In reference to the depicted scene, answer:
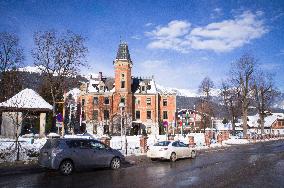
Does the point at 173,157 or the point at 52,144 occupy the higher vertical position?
the point at 52,144

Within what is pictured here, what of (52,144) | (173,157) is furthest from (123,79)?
(52,144)

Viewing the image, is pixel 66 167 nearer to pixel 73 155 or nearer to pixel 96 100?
pixel 73 155

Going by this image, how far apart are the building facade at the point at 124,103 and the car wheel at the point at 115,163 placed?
4110cm

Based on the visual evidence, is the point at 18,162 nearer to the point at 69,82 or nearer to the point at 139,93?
the point at 69,82

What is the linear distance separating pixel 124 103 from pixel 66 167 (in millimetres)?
46159

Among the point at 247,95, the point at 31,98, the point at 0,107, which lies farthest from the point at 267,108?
the point at 0,107

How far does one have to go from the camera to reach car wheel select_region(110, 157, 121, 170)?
16.4 m

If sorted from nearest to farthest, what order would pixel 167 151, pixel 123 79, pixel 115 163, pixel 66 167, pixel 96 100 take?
pixel 66 167 < pixel 115 163 < pixel 167 151 < pixel 123 79 < pixel 96 100

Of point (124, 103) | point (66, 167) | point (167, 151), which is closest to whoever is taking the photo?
point (66, 167)

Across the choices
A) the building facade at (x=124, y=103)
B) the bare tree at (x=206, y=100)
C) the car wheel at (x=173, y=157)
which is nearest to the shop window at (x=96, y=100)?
the building facade at (x=124, y=103)

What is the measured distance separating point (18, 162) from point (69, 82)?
27433mm

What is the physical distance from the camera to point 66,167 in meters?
14.3

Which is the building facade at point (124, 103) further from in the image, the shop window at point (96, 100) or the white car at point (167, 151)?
the white car at point (167, 151)

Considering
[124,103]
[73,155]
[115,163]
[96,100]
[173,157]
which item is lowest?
[173,157]
